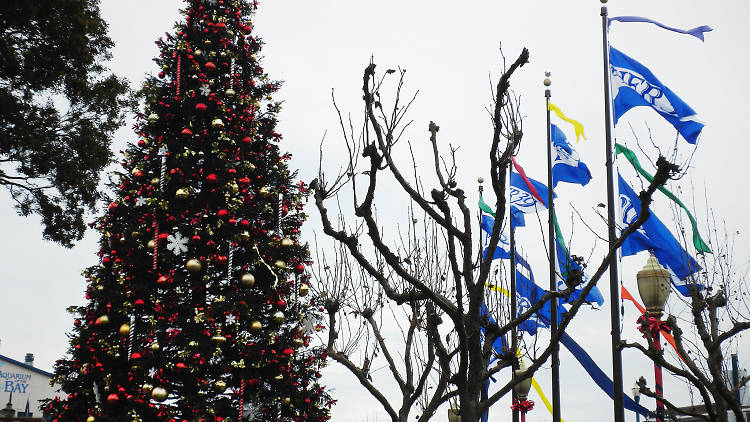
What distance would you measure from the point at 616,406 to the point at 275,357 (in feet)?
21.4

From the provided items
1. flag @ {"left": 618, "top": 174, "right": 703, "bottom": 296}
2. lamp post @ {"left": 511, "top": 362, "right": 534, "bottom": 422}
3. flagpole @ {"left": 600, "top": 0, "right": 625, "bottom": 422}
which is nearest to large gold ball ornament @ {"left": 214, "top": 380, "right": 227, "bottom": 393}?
lamp post @ {"left": 511, "top": 362, "right": 534, "bottom": 422}

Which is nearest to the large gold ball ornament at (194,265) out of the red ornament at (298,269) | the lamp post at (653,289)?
the red ornament at (298,269)

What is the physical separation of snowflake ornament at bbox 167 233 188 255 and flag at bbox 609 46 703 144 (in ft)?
31.7

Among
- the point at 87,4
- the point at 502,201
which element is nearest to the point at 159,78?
the point at 87,4

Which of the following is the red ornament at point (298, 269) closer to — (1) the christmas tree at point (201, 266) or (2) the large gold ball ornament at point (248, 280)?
(1) the christmas tree at point (201, 266)

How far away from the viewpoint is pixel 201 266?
12.9 m

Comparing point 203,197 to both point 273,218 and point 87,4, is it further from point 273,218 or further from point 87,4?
point 87,4

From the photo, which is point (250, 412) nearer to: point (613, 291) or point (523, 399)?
point (523, 399)

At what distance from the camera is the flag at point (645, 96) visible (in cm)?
1362

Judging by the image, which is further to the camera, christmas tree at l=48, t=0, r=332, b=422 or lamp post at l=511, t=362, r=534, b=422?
lamp post at l=511, t=362, r=534, b=422

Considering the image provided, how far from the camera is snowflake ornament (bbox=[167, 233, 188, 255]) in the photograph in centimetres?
1295

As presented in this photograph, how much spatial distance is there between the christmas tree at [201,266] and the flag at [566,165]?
6872mm

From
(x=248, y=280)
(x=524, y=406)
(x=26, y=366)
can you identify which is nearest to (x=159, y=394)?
(x=248, y=280)

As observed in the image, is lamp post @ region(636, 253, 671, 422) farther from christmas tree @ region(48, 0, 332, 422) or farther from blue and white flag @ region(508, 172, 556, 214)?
blue and white flag @ region(508, 172, 556, 214)
